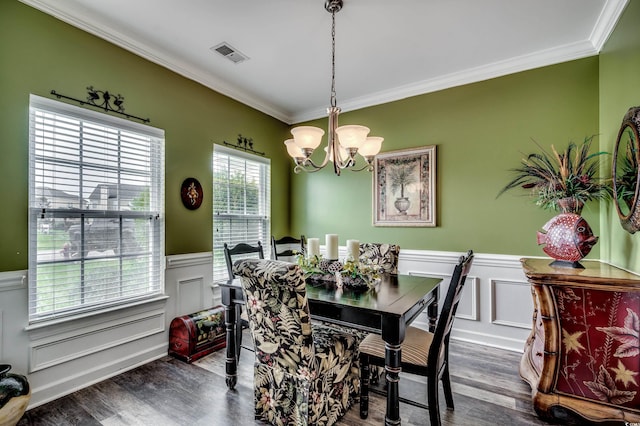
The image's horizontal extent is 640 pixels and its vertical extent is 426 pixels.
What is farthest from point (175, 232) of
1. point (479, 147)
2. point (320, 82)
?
point (479, 147)

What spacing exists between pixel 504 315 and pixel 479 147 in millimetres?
1767

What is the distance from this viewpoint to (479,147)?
10.6 feet

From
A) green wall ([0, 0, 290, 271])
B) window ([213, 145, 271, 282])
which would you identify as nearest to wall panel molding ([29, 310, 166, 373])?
green wall ([0, 0, 290, 271])

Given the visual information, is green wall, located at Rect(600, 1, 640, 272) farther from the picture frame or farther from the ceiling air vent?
the ceiling air vent

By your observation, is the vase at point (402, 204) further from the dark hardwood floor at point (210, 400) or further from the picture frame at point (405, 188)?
the dark hardwood floor at point (210, 400)

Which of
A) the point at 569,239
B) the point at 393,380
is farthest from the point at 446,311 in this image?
the point at 569,239

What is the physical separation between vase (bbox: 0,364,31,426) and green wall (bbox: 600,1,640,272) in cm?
385

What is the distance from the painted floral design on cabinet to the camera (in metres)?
1.74

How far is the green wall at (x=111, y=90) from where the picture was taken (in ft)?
6.64

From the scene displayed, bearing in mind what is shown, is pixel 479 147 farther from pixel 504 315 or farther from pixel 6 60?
pixel 6 60

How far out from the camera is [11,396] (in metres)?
1.72

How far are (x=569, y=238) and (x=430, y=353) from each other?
4.26 ft

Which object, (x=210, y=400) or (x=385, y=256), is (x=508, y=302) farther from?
(x=210, y=400)

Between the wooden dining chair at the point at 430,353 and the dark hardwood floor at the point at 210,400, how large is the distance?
0.74ft
